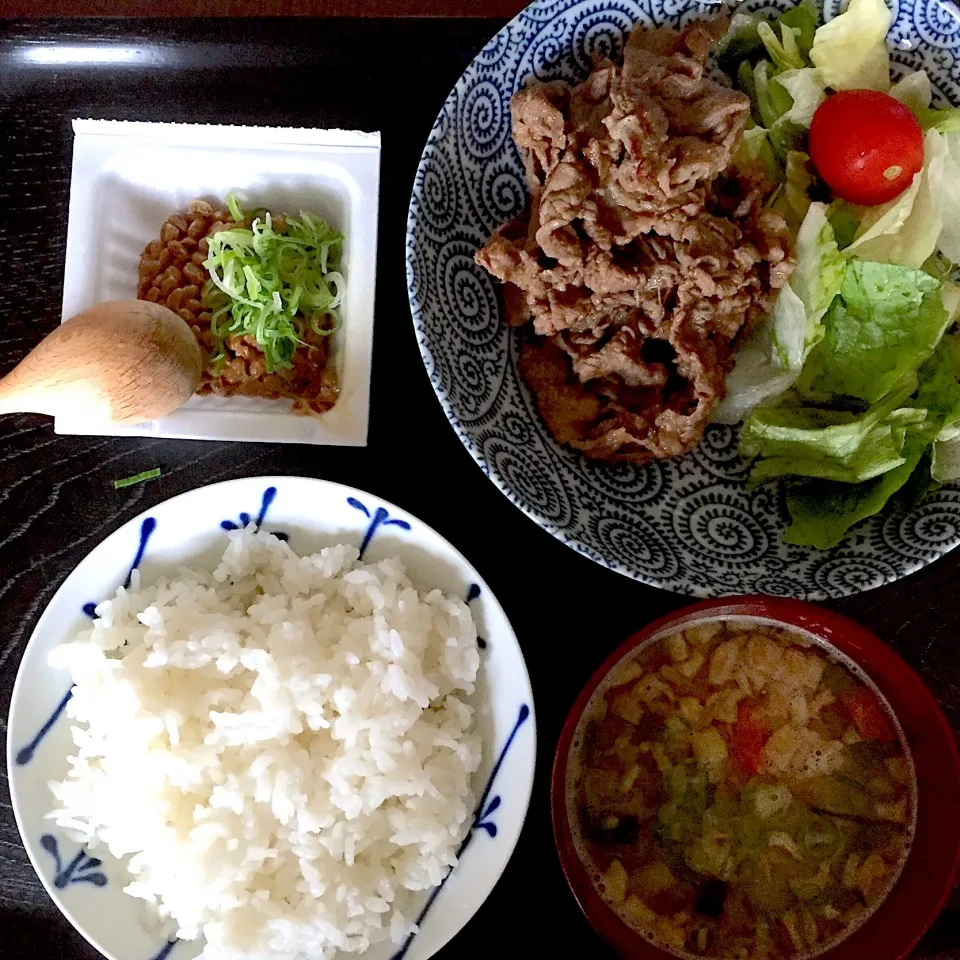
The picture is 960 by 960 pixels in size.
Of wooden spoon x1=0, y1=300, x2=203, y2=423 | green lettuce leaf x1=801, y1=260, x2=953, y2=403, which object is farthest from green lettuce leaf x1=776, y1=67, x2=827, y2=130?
wooden spoon x1=0, y1=300, x2=203, y2=423

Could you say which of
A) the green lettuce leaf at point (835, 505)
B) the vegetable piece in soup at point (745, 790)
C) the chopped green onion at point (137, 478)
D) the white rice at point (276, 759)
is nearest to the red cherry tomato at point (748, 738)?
the vegetable piece in soup at point (745, 790)

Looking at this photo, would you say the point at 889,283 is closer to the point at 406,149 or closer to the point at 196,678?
the point at 406,149

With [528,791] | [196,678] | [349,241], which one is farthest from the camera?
[349,241]

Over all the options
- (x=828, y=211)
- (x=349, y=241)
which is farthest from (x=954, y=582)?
(x=349, y=241)

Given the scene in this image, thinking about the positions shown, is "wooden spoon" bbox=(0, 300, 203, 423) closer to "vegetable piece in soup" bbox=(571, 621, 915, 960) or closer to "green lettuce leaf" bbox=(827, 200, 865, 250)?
"vegetable piece in soup" bbox=(571, 621, 915, 960)

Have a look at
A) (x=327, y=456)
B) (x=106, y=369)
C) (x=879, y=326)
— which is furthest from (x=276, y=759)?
(x=879, y=326)
